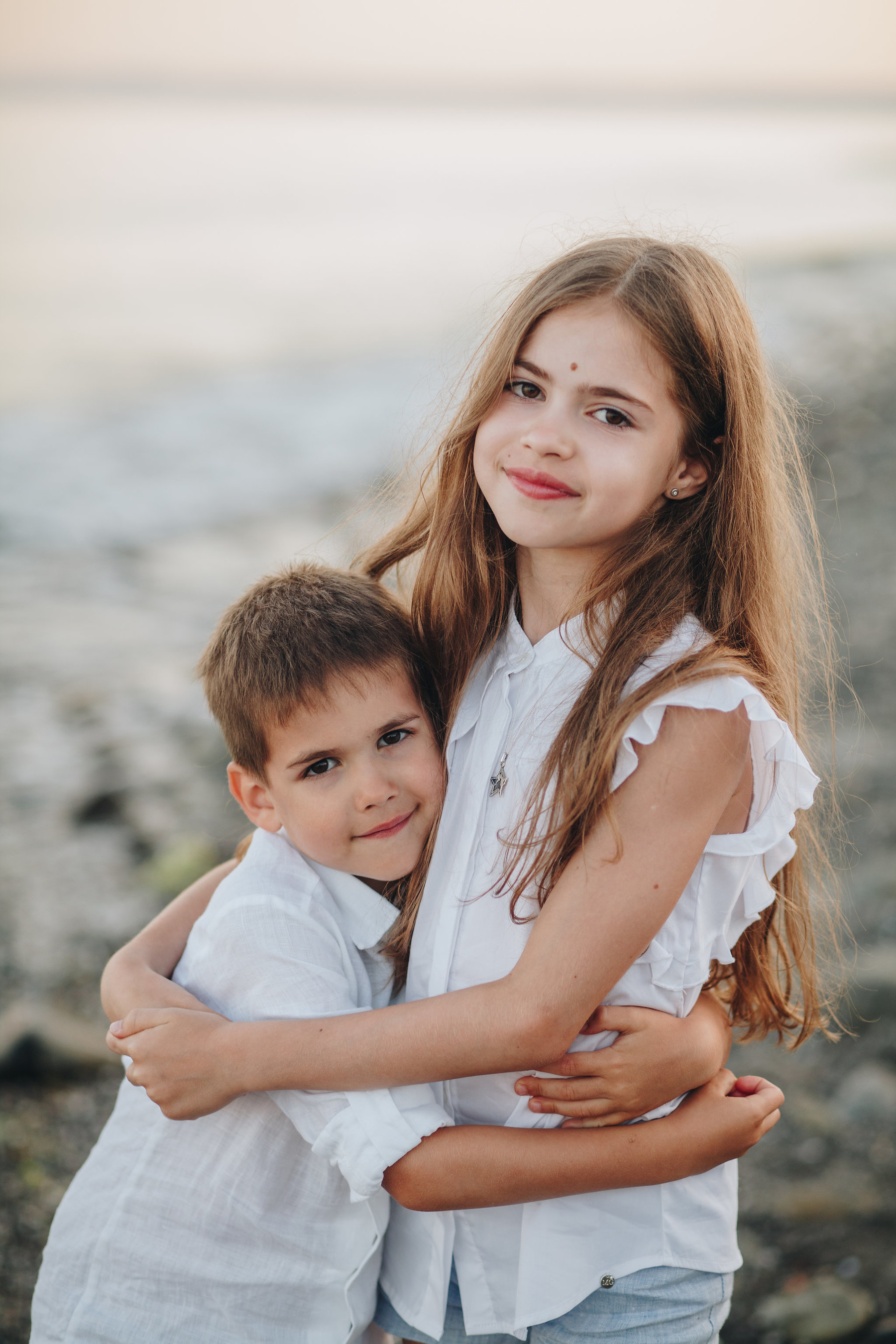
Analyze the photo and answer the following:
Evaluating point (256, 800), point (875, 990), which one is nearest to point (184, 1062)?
point (256, 800)

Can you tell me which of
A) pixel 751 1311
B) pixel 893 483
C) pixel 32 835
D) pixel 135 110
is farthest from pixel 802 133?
pixel 751 1311

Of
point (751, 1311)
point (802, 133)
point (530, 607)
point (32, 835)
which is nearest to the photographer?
point (530, 607)

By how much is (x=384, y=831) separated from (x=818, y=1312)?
1414 millimetres

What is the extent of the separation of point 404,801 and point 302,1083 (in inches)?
15.1

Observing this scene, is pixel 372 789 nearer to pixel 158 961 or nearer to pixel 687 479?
pixel 158 961

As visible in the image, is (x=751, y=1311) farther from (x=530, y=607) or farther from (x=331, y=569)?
(x=331, y=569)

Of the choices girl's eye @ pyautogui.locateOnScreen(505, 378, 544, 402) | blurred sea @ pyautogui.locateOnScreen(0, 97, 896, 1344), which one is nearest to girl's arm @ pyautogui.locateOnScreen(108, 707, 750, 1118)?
girl's eye @ pyautogui.locateOnScreen(505, 378, 544, 402)

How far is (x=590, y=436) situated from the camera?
1378mm

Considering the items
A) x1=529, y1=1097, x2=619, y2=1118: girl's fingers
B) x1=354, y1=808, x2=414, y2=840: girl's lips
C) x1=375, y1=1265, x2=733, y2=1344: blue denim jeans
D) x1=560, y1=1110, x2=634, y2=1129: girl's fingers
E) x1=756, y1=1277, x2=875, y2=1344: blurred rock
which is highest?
x1=354, y1=808, x2=414, y2=840: girl's lips

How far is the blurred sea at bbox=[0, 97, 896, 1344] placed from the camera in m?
2.50

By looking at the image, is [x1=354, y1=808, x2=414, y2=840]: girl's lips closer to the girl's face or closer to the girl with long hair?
the girl with long hair

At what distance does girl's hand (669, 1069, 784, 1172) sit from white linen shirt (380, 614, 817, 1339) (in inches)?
1.4

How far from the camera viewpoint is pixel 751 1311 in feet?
6.79

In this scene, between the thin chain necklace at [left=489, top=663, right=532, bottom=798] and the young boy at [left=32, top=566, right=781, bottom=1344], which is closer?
the young boy at [left=32, top=566, right=781, bottom=1344]
